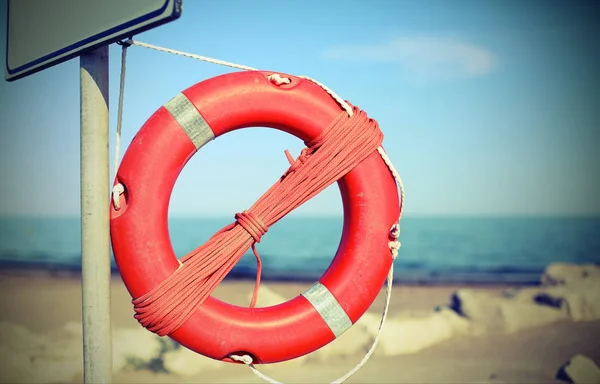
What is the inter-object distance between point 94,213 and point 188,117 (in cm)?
44

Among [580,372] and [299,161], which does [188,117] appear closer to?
[299,161]

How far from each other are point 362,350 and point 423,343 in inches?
26.6

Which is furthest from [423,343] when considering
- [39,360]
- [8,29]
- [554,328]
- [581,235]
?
[581,235]

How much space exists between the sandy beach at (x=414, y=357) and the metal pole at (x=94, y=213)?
7.35 feet

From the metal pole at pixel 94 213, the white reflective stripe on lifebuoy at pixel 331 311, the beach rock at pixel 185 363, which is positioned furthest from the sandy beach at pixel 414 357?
the metal pole at pixel 94 213

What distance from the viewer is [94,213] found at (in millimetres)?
1567

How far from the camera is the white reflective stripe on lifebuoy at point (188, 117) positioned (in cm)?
184

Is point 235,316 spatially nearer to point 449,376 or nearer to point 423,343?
point 449,376

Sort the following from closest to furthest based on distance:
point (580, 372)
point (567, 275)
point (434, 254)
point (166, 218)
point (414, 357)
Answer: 1. point (166, 218)
2. point (580, 372)
3. point (414, 357)
4. point (567, 275)
5. point (434, 254)

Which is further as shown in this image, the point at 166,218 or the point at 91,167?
the point at 166,218

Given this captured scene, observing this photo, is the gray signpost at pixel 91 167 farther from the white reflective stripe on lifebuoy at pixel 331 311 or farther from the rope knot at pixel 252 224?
the white reflective stripe on lifebuoy at pixel 331 311

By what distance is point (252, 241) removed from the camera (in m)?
1.89

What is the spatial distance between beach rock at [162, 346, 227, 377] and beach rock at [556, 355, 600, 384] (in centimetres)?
225

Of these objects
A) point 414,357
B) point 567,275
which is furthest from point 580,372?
point 567,275
